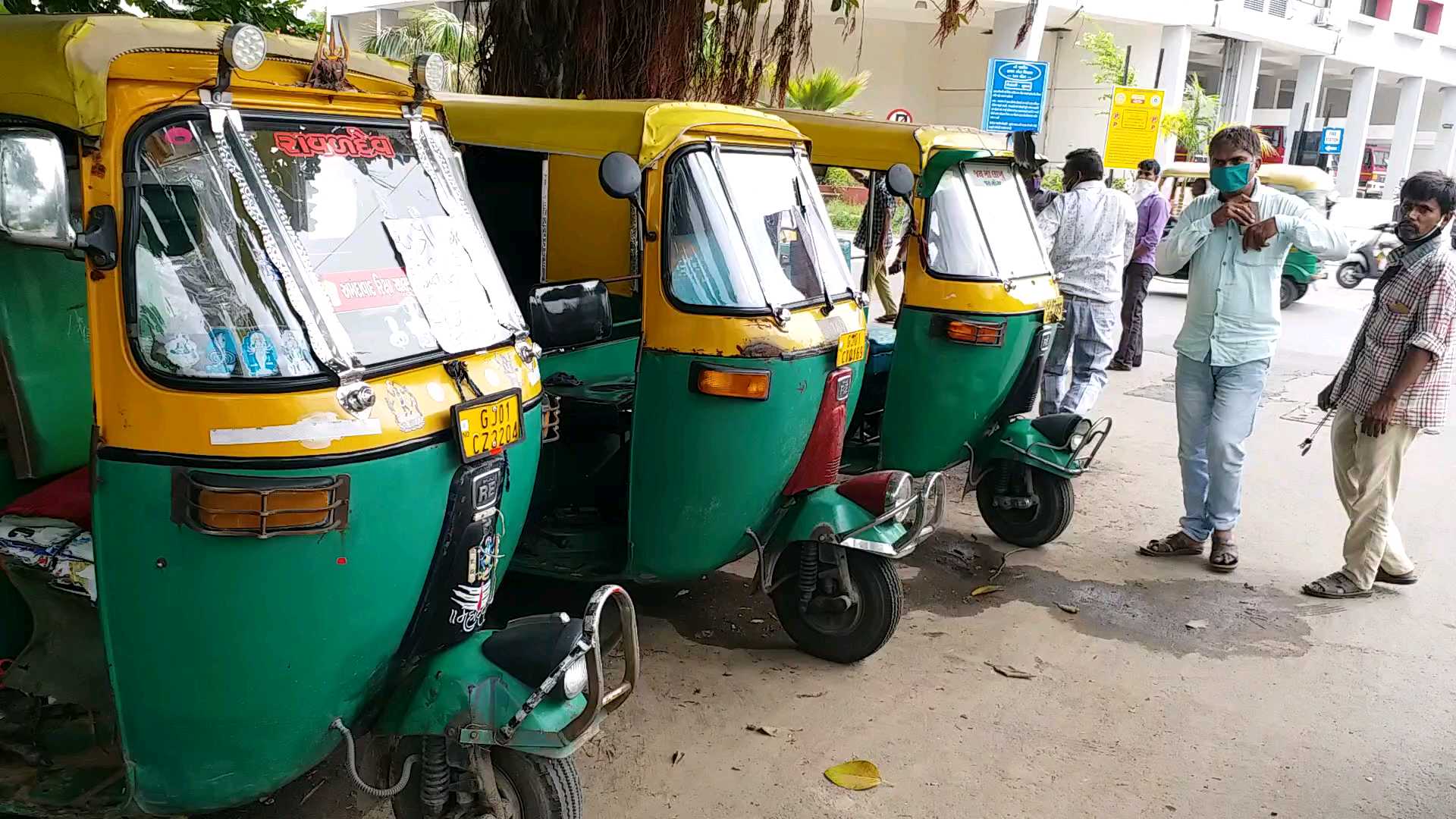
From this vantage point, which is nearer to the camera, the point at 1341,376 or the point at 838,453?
the point at 838,453

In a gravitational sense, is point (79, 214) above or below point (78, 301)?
above

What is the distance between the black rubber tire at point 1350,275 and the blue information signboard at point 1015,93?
34.0 feet

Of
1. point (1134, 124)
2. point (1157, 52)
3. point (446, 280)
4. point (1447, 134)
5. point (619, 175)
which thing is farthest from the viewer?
point (1447, 134)

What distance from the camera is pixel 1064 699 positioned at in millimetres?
4449

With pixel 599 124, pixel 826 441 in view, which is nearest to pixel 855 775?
pixel 826 441

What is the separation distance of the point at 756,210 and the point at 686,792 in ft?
7.09

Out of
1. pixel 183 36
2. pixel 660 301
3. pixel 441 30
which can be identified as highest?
pixel 441 30

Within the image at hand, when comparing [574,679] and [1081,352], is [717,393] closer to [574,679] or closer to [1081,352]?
[574,679]

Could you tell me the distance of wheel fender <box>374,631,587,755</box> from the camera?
2.71m

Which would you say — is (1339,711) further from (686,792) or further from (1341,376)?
(686,792)

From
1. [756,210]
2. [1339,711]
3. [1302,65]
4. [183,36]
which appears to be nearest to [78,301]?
[183,36]

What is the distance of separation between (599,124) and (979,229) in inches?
98.6

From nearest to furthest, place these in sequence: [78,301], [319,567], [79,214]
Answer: [79,214] < [319,567] < [78,301]

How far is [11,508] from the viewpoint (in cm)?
296
